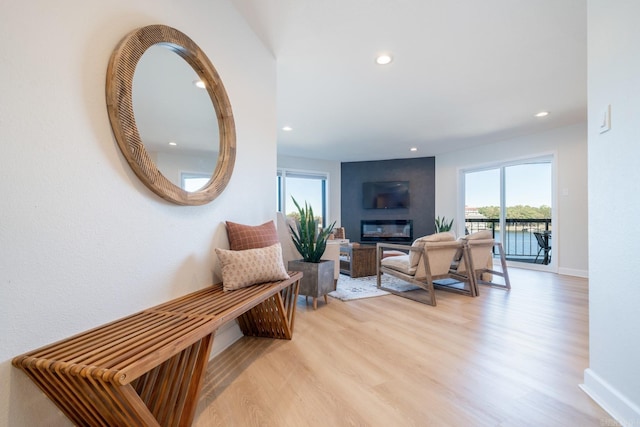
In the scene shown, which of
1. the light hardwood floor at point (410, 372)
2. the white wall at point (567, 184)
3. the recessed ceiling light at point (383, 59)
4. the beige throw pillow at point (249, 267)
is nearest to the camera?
the light hardwood floor at point (410, 372)

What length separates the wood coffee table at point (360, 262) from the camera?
4141 mm

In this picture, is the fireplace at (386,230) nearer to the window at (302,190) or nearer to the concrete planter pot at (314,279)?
the window at (302,190)

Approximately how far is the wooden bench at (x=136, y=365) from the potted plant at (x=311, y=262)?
4.23 feet

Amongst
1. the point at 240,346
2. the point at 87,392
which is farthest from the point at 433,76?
the point at 87,392

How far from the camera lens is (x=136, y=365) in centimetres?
80

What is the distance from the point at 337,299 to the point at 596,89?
263cm

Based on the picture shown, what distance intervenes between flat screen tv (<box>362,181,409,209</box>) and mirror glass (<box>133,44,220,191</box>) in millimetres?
5388

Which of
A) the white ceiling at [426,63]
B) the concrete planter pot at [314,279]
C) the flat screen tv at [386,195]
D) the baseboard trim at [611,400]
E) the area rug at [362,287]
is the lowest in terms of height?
the area rug at [362,287]

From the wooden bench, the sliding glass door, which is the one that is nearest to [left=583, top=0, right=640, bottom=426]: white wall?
the wooden bench

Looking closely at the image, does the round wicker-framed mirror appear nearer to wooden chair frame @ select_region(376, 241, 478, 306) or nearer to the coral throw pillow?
the coral throw pillow

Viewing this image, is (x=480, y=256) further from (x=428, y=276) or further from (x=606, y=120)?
(x=606, y=120)

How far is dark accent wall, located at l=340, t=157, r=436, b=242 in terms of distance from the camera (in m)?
6.53

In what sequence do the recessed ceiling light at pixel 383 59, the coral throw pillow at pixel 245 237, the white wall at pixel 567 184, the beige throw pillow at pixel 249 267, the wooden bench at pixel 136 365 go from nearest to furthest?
the wooden bench at pixel 136 365, the beige throw pillow at pixel 249 267, the coral throw pillow at pixel 245 237, the recessed ceiling light at pixel 383 59, the white wall at pixel 567 184

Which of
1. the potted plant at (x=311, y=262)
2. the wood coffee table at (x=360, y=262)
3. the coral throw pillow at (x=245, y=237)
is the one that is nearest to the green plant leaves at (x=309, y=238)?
the potted plant at (x=311, y=262)
